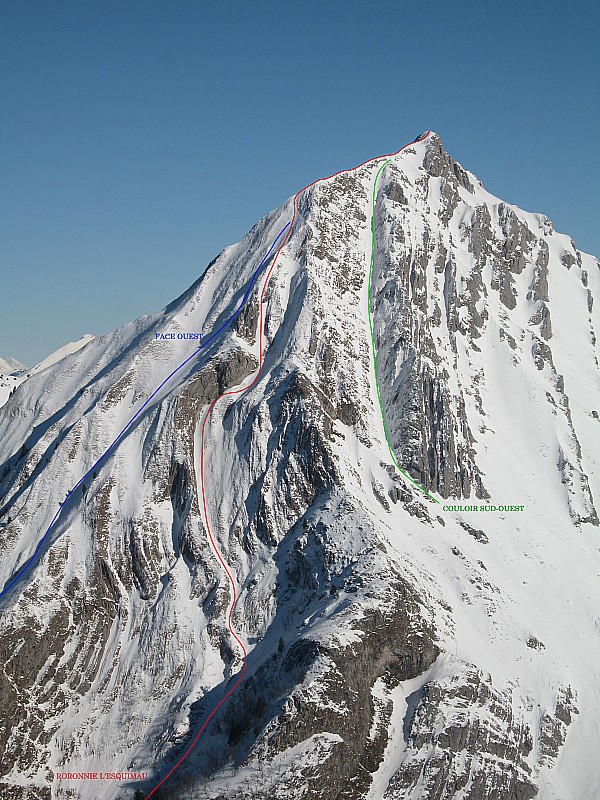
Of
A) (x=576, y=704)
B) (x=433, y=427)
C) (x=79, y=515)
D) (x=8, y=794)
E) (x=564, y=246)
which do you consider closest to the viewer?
(x=8, y=794)

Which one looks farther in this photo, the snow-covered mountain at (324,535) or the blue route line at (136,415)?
the blue route line at (136,415)

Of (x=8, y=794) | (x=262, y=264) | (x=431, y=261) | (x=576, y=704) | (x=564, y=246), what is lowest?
(x=8, y=794)

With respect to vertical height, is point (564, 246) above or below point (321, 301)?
above

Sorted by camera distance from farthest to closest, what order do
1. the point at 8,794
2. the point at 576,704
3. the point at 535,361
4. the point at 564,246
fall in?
the point at 564,246 → the point at 535,361 → the point at 576,704 → the point at 8,794

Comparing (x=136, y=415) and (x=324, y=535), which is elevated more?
(x=136, y=415)

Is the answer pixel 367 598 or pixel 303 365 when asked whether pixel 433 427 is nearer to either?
pixel 303 365

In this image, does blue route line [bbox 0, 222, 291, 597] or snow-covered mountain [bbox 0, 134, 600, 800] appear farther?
blue route line [bbox 0, 222, 291, 597]

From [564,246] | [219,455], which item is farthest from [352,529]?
[564,246]

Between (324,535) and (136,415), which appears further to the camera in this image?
(136,415)
